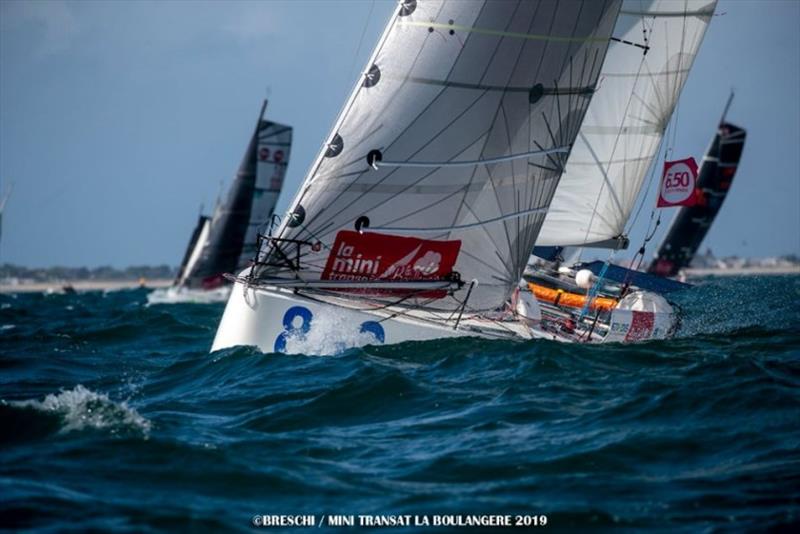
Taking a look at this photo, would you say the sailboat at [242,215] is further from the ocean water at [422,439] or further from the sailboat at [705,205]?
the ocean water at [422,439]

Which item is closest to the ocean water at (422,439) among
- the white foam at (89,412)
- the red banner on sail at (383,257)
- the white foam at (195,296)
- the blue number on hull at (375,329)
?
the white foam at (89,412)

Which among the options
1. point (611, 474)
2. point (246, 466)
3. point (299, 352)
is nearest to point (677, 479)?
point (611, 474)

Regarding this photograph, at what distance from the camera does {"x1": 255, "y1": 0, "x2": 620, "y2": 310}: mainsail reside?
598 inches

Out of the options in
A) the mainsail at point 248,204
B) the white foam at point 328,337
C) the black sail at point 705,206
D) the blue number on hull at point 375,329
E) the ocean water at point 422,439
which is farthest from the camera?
the mainsail at point 248,204

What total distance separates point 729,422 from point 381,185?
6.51 meters

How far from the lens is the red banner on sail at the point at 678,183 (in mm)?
17531

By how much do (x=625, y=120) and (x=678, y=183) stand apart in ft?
14.4

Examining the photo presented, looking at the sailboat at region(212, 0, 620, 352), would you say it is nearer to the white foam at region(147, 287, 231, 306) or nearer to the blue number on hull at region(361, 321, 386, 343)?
the blue number on hull at region(361, 321, 386, 343)

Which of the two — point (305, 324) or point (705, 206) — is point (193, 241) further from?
point (305, 324)

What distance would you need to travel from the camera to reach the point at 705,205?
50.9m

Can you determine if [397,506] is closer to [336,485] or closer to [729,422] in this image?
[336,485]

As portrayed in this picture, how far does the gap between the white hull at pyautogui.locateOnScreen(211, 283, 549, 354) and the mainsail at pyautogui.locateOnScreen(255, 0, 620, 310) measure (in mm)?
346

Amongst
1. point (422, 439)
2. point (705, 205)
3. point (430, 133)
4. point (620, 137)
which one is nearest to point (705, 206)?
point (705, 205)

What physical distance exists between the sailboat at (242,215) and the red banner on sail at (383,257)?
36.8 meters
